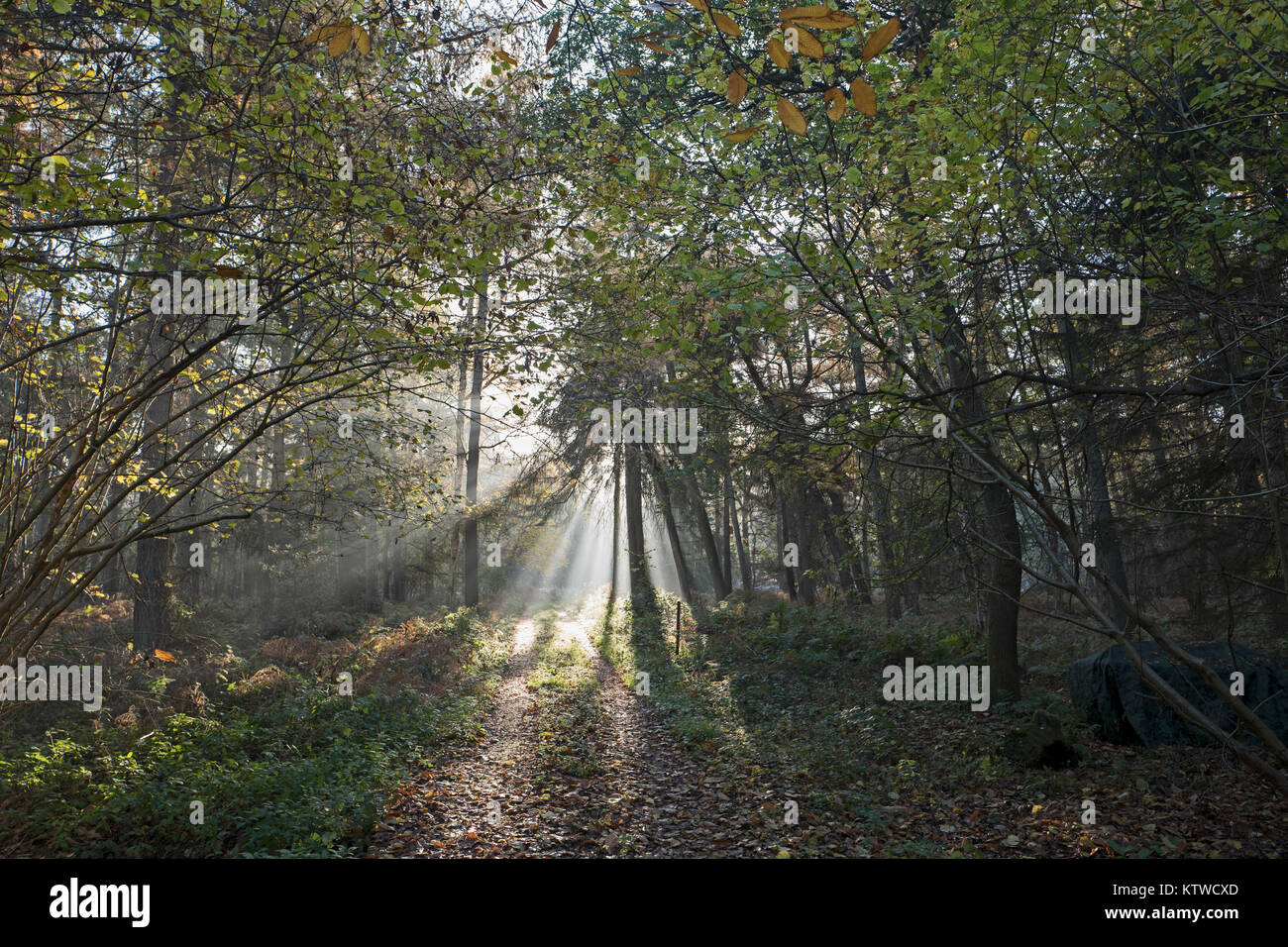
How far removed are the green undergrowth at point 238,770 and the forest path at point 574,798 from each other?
1.49 ft

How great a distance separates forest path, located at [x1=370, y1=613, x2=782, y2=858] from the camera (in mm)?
5965

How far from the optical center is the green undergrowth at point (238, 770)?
538cm

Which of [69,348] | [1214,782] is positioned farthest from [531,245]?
[1214,782]

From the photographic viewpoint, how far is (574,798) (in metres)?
7.15

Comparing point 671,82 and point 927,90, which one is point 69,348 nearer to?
point 671,82

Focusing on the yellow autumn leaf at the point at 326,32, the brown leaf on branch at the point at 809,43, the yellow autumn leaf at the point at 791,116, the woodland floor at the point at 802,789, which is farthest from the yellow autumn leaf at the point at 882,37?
the woodland floor at the point at 802,789

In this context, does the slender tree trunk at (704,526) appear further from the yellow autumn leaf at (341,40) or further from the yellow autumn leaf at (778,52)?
the yellow autumn leaf at (778,52)

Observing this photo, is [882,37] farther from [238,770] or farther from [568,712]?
[568,712]

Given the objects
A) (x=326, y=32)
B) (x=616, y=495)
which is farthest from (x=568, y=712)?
(x=616, y=495)

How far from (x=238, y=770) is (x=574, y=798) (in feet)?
10.9

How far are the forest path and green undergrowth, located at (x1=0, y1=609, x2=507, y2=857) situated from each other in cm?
45

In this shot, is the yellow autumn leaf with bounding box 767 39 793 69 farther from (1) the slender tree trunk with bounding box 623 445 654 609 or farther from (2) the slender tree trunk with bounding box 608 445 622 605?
(1) the slender tree trunk with bounding box 623 445 654 609

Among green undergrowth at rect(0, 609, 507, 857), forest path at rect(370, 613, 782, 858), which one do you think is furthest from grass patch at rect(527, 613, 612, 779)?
green undergrowth at rect(0, 609, 507, 857)
